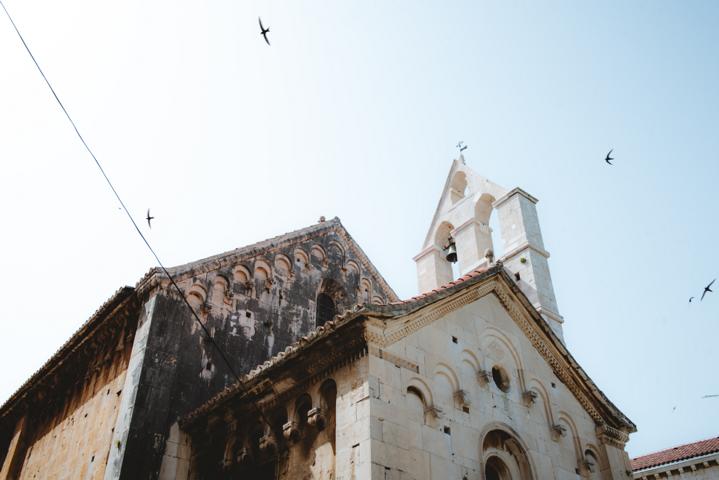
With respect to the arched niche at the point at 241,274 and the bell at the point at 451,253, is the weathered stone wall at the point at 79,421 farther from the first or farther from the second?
the bell at the point at 451,253

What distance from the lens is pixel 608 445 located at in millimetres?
12531

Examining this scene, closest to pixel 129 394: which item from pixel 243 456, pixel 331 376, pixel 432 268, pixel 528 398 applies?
pixel 243 456

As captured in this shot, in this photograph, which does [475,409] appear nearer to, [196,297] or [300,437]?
[300,437]

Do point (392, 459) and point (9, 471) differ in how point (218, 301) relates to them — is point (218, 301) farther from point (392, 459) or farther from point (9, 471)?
point (9, 471)

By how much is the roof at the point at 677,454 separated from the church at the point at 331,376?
9.39 m

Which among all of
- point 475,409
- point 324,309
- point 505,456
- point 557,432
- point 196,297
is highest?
point 324,309

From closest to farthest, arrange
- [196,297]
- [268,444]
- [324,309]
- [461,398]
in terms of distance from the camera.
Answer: [461,398]
[268,444]
[196,297]
[324,309]

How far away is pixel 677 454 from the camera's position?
21.9m

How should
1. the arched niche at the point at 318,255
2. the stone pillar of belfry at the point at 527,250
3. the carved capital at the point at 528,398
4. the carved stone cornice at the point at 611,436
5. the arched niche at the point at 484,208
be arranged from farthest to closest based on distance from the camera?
1. the arched niche at the point at 484,208
2. the arched niche at the point at 318,255
3. the stone pillar of belfry at the point at 527,250
4. the carved stone cornice at the point at 611,436
5. the carved capital at the point at 528,398

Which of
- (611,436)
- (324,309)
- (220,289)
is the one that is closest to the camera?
(611,436)

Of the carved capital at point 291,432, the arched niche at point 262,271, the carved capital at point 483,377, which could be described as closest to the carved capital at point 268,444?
the carved capital at point 291,432

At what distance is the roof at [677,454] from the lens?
20984 millimetres

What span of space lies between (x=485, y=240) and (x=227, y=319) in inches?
279

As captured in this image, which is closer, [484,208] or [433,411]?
[433,411]
